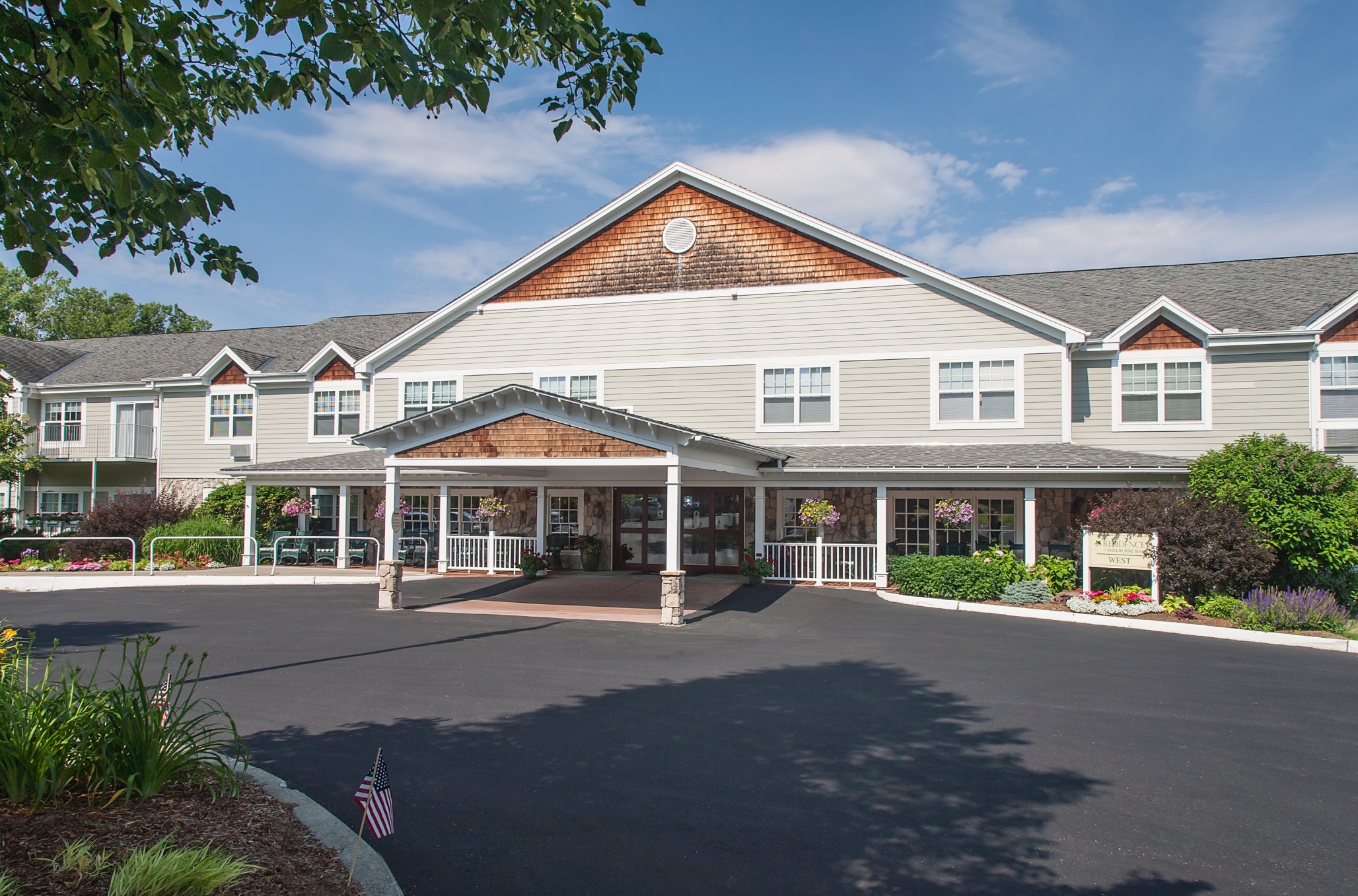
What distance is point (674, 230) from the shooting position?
21484 millimetres

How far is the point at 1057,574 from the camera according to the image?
17266 millimetres

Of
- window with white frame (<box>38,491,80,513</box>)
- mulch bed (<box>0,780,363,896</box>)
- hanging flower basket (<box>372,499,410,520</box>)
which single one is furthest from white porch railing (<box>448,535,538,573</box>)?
window with white frame (<box>38,491,80,513</box>)

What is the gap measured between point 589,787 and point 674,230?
17.1m

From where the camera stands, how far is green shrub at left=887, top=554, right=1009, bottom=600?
55.5 feet

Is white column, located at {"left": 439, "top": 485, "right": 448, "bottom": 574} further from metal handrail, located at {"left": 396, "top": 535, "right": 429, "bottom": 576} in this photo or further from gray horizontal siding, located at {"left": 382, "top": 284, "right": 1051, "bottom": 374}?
gray horizontal siding, located at {"left": 382, "top": 284, "right": 1051, "bottom": 374}

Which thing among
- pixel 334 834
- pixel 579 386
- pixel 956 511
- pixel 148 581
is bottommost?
pixel 148 581

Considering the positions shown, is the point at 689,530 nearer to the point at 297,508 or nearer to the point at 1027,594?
the point at 1027,594

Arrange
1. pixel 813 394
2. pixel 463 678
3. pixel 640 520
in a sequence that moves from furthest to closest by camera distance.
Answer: pixel 640 520, pixel 813 394, pixel 463 678

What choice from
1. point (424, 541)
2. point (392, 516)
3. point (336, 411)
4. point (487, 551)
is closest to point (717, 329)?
point (487, 551)

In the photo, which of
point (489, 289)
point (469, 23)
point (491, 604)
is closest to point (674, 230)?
point (489, 289)

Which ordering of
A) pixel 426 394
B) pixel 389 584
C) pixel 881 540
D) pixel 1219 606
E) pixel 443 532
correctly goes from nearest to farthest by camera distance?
pixel 1219 606 → pixel 389 584 → pixel 881 540 → pixel 443 532 → pixel 426 394

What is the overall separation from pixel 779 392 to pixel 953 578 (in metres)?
6.18

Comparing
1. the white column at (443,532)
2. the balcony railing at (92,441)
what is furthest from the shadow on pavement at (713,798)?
the balcony railing at (92,441)

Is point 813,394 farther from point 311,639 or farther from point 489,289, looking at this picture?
point 311,639
